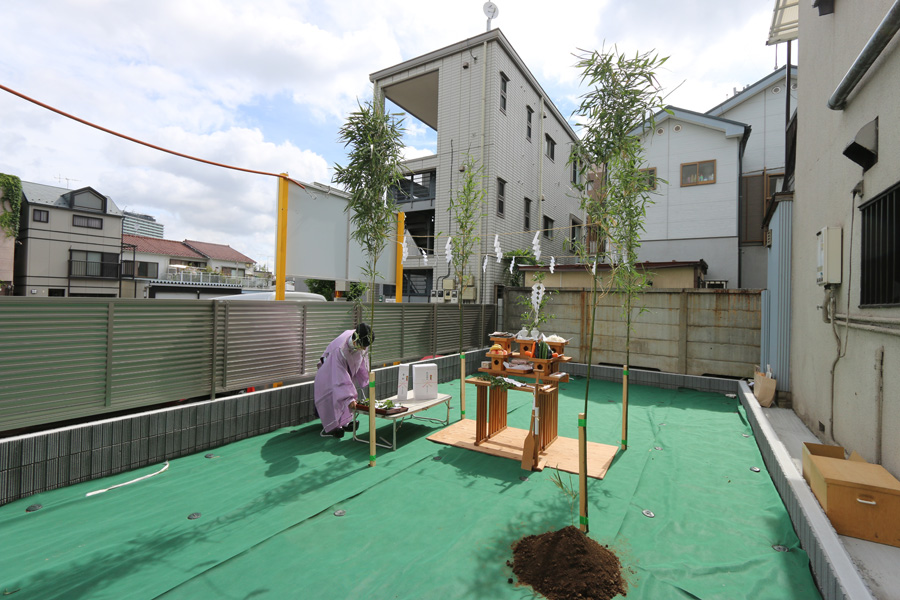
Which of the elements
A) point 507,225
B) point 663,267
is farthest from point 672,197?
point 507,225

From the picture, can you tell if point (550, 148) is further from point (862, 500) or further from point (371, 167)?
point (862, 500)

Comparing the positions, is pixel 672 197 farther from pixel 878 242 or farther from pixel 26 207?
pixel 26 207

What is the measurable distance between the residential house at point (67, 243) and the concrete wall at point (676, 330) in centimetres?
2544

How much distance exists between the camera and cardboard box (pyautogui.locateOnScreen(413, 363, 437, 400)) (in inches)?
243

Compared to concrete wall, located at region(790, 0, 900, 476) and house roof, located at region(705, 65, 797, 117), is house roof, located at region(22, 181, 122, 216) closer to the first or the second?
concrete wall, located at region(790, 0, 900, 476)

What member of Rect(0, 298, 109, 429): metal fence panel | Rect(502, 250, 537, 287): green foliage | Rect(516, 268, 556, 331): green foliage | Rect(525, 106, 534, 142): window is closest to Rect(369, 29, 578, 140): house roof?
Rect(525, 106, 534, 142): window

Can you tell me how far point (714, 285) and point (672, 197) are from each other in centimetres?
369

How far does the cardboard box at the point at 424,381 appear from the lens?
20.2 feet

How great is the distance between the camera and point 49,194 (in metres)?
23.2

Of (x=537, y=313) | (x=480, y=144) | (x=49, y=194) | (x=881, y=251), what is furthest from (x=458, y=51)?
(x=49, y=194)

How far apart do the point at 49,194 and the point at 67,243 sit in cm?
364

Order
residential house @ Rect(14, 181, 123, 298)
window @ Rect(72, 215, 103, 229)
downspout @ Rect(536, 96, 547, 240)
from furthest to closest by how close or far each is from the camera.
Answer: window @ Rect(72, 215, 103, 229) → residential house @ Rect(14, 181, 123, 298) → downspout @ Rect(536, 96, 547, 240)

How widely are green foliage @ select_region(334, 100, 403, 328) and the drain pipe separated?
Result: 16.5 ft

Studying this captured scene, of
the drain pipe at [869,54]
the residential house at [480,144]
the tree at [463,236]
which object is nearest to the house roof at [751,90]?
the residential house at [480,144]
